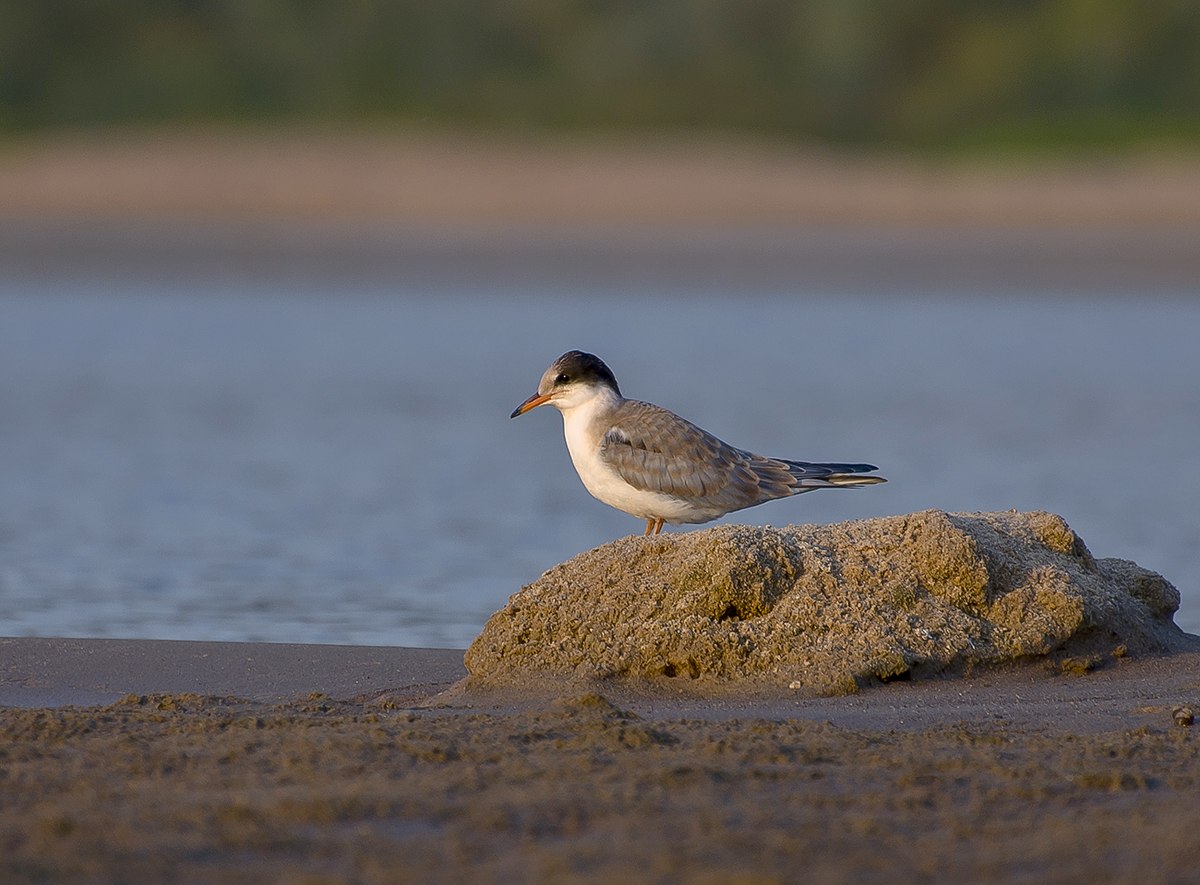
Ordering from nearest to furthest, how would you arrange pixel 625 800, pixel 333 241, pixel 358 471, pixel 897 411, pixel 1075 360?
pixel 625 800 < pixel 358 471 < pixel 897 411 < pixel 1075 360 < pixel 333 241

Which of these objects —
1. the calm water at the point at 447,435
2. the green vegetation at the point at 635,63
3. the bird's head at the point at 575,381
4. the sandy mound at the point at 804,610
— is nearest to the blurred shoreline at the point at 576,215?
the calm water at the point at 447,435

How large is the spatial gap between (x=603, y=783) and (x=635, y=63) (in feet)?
177

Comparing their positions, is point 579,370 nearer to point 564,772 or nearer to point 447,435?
point 564,772

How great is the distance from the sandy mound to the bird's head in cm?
139

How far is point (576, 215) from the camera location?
34375mm

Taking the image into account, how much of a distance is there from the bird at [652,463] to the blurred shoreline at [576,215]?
1773cm

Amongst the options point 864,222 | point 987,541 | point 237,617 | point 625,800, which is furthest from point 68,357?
point 864,222

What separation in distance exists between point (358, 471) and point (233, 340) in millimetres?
7942

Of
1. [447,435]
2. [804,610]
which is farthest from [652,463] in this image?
[447,435]

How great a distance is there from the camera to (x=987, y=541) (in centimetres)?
580

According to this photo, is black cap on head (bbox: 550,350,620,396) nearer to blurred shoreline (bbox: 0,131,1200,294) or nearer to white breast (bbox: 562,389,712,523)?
white breast (bbox: 562,389,712,523)

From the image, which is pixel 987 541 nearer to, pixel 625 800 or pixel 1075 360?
pixel 625 800

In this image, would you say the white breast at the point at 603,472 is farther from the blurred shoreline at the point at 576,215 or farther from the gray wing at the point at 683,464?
the blurred shoreline at the point at 576,215

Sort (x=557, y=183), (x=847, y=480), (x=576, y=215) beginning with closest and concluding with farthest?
(x=847, y=480), (x=576, y=215), (x=557, y=183)
